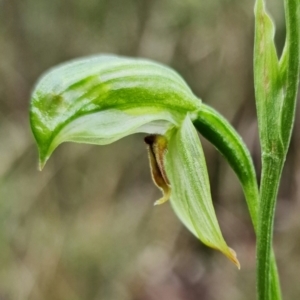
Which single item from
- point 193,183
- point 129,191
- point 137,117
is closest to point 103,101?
point 137,117

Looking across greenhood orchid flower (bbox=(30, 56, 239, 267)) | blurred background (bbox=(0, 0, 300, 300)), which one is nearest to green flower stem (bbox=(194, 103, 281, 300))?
greenhood orchid flower (bbox=(30, 56, 239, 267))

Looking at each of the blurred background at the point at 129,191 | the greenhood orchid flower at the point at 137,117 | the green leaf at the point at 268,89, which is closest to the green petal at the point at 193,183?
the greenhood orchid flower at the point at 137,117

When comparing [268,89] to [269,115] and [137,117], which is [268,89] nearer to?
[269,115]

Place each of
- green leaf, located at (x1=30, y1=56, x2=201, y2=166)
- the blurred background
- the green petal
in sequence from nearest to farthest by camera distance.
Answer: green leaf, located at (x1=30, y1=56, x2=201, y2=166) < the green petal < the blurred background

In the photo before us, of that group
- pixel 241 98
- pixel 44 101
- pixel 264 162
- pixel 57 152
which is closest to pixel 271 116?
pixel 264 162

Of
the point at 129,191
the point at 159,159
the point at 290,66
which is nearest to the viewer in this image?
the point at 290,66

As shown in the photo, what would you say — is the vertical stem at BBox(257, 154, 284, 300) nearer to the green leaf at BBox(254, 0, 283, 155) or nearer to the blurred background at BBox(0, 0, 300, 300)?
the green leaf at BBox(254, 0, 283, 155)
